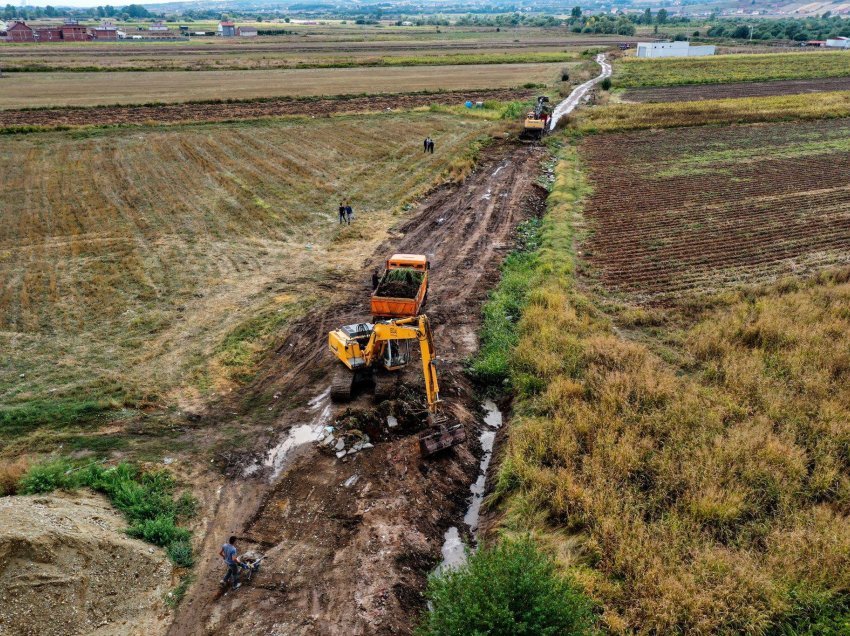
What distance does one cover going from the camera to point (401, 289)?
60.2 ft

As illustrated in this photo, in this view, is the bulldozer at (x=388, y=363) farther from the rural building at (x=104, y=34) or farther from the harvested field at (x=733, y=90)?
the rural building at (x=104, y=34)

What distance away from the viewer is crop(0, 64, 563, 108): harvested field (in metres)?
55.8

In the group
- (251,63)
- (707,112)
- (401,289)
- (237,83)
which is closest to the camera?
(401,289)

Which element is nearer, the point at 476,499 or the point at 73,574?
the point at 73,574

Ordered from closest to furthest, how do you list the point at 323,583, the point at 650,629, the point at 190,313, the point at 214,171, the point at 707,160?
the point at 650,629
the point at 323,583
the point at 190,313
the point at 214,171
the point at 707,160

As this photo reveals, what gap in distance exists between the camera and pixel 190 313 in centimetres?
2005

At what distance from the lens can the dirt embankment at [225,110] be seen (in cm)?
4522

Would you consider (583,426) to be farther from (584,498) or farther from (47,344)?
(47,344)

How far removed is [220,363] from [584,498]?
445 inches

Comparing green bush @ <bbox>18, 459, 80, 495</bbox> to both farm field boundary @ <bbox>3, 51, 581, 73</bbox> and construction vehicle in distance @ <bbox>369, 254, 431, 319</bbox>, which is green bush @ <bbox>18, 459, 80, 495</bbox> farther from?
farm field boundary @ <bbox>3, 51, 581, 73</bbox>

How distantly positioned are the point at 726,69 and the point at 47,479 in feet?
302

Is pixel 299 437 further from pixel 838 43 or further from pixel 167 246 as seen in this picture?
pixel 838 43

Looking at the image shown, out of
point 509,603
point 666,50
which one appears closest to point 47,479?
point 509,603

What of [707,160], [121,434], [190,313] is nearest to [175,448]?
[121,434]
